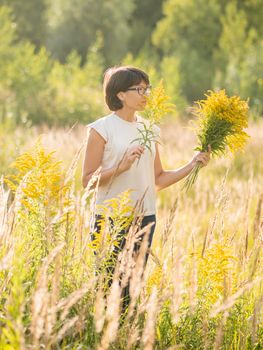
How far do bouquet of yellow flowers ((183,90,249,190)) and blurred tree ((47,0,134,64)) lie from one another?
34408mm

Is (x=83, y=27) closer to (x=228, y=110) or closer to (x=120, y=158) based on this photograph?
(x=120, y=158)

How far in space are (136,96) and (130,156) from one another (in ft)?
1.47

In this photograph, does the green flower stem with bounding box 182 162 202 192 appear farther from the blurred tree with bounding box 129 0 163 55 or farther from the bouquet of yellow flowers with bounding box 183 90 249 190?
the blurred tree with bounding box 129 0 163 55

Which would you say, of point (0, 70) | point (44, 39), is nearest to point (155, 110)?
point (0, 70)

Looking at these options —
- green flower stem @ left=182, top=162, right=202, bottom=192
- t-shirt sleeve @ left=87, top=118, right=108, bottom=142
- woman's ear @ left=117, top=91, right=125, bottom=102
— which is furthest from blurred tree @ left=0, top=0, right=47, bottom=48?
green flower stem @ left=182, top=162, right=202, bottom=192

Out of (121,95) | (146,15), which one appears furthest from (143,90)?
(146,15)

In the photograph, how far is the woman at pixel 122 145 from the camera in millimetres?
3650

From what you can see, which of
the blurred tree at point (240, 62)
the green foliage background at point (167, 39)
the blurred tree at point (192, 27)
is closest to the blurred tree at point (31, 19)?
the green foliage background at point (167, 39)

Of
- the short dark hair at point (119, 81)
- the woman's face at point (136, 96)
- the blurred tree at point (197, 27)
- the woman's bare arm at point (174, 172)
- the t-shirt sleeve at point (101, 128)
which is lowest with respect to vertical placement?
the woman's bare arm at point (174, 172)

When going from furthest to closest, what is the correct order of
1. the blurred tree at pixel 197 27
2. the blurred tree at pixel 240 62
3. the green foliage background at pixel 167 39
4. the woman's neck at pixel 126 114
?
the blurred tree at pixel 197 27 < the green foliage background at pixel 167 39 < the blurred tree at pixel 240 62 < the woman's neck at pixel 126 114

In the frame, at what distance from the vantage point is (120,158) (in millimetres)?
3682

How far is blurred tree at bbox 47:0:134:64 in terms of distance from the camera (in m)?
37.6

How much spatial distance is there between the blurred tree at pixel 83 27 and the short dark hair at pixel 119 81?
3406 centimetres

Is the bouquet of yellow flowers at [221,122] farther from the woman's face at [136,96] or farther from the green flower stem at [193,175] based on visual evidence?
the woman's face at [136,96]
